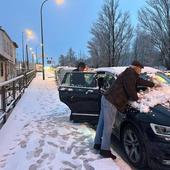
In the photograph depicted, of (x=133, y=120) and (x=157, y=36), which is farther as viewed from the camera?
Result: (x=157, y=36)

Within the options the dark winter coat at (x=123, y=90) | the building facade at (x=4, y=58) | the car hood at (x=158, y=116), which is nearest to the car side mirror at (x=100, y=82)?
the dark winter coat at (x=123, y=90)

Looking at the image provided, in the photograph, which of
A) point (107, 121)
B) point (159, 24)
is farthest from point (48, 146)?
point (159, 24)

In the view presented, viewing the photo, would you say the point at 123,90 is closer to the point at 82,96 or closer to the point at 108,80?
the point at 108,80

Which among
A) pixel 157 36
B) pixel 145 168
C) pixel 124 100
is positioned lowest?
pixel 145 168

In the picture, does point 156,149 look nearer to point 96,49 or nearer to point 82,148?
point 82,148

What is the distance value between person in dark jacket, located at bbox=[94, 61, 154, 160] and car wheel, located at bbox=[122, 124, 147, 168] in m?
0.32

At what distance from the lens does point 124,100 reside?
6668 millimetres

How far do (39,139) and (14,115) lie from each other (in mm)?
3607

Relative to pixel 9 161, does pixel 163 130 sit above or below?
above

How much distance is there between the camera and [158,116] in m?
6.13

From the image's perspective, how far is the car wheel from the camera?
6.25 m

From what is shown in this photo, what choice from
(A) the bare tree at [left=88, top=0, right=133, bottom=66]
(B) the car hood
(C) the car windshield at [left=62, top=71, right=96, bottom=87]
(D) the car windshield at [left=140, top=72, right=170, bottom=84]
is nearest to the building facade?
(A) the bare tree at [left=88, top=0, right=133, bottom=66]

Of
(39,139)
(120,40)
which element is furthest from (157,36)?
(39,139)

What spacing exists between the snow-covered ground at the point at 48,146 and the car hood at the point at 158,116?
3.04ft
